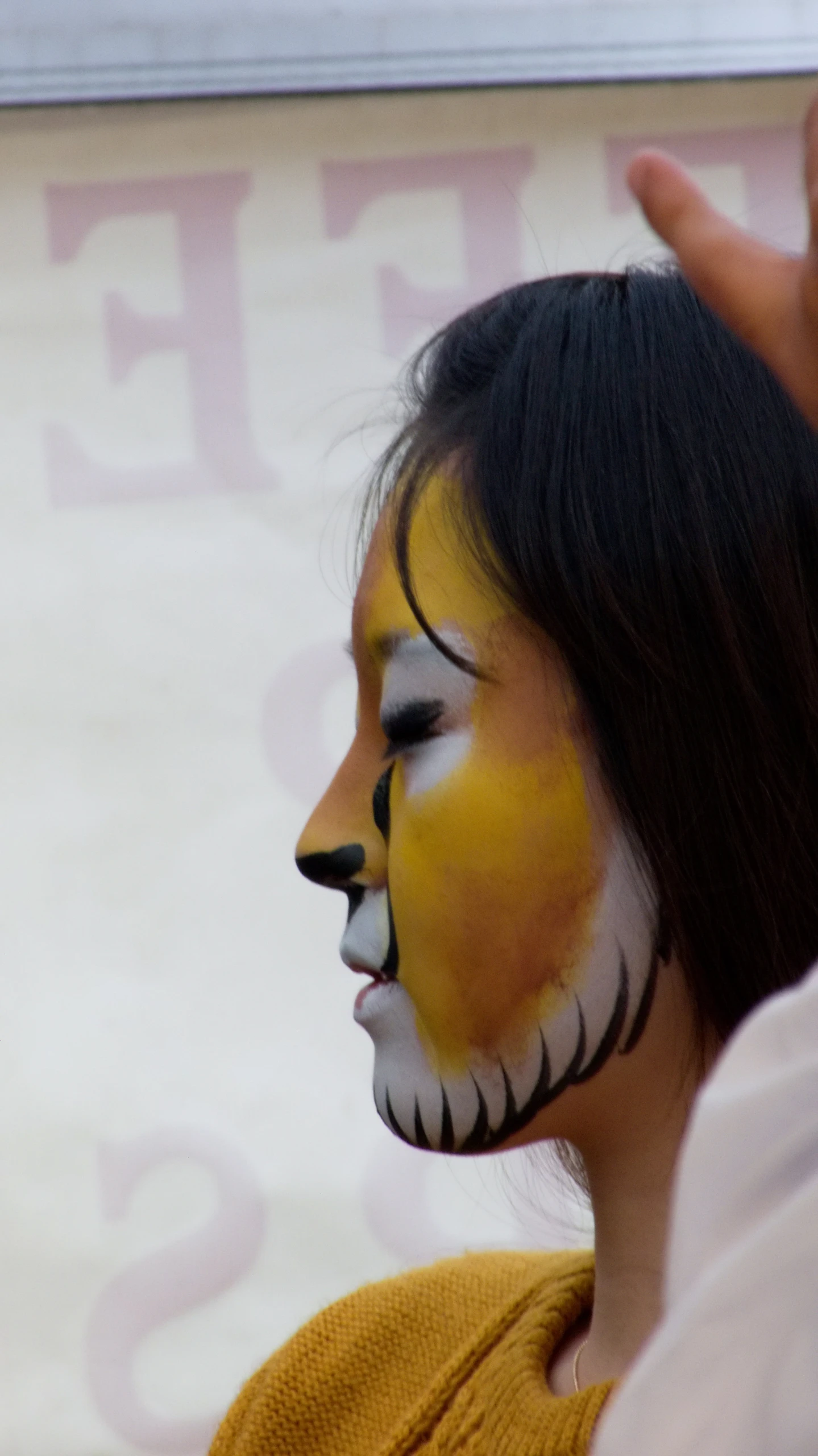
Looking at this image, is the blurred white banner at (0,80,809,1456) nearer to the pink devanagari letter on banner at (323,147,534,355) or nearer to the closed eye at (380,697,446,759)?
the pink devanagari letter on banner at (323,147,534,355)

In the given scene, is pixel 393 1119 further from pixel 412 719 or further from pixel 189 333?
pixel 189 333

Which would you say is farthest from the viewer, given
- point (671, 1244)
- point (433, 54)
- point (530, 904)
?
point (433, 54)

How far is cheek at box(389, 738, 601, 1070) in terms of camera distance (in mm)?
712

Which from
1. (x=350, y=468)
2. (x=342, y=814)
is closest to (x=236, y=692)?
(x=350, y=468)

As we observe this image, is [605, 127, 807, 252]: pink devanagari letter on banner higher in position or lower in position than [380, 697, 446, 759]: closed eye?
higher

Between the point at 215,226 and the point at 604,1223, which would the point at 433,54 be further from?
the point at 604,1223

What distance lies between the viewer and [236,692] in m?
1.34

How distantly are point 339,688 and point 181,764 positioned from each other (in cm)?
15

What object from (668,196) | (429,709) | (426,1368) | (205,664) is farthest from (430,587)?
(205,664)

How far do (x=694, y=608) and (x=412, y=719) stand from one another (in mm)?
146

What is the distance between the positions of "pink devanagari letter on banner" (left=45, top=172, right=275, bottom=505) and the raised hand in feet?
3.05

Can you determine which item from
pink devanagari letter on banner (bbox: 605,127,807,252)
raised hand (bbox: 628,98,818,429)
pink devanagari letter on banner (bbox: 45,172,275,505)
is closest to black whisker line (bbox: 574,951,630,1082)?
raised hand (bbox: 628,98,818,429)

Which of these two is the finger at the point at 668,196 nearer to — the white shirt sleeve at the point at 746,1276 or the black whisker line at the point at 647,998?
the white shirt sleeve at the point at 746,1276

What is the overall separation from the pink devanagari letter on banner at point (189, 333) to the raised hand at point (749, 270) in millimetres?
930
